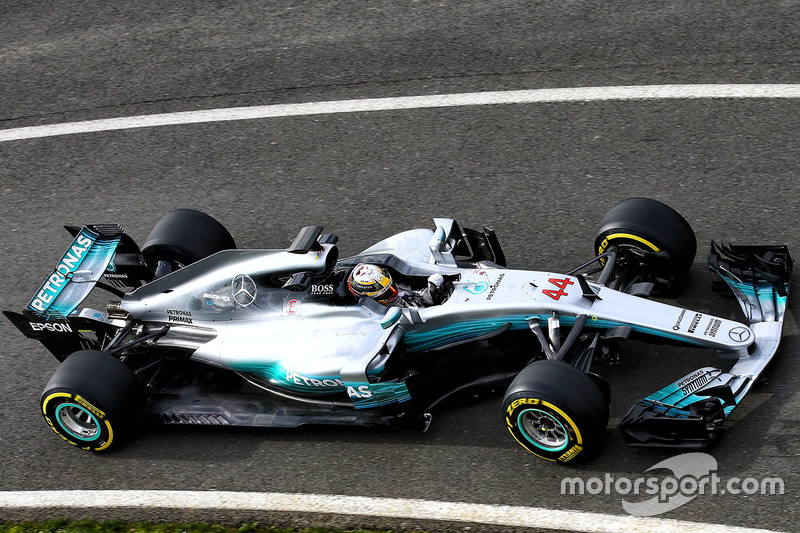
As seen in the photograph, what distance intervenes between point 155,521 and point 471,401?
2.31 metres

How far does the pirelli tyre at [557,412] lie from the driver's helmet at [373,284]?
1291mm

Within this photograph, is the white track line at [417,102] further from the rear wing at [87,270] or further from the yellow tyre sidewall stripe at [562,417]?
the yellow tyre sidewall stripe at [562,417]

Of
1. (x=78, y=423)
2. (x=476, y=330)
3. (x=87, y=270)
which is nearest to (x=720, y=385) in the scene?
(x=476, y=330)

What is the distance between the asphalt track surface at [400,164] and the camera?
→ 262 inches

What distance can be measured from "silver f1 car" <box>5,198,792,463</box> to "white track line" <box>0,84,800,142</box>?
2630 millimetres

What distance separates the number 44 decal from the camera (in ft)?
22.2

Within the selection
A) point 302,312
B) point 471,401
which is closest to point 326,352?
point 302,312

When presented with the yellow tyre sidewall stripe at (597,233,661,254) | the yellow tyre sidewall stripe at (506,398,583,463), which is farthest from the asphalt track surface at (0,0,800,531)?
the yellow tyre sidewall stripe at (597,233,661,254)

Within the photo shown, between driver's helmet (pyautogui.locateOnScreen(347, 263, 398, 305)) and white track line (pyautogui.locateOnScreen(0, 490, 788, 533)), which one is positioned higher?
driver's helmet (pyautogui.locateOnScreen(347, 263, 398, 305))

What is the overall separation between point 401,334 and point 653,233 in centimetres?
208

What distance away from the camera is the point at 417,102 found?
33.3 ft

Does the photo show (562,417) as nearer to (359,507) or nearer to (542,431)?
(542,431)

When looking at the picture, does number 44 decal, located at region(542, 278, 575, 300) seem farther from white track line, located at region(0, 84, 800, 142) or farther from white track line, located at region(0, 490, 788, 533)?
white track line, located at region(0, 84, 800, 142)

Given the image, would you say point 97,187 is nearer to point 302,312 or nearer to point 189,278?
point 189,278
